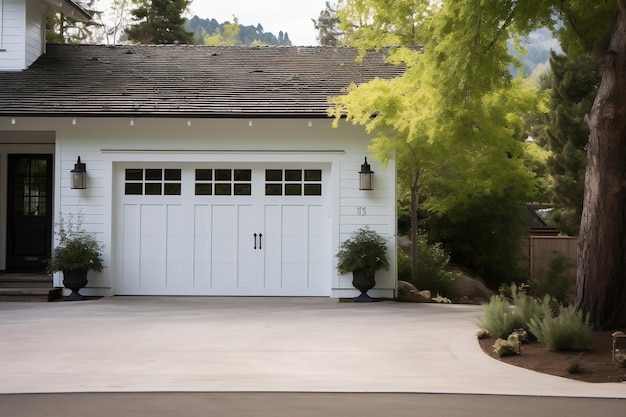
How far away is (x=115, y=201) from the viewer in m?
17.2

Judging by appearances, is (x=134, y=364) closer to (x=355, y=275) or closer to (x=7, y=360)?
(x=7, y=360)

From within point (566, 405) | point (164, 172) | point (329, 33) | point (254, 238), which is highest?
point (329, 33)

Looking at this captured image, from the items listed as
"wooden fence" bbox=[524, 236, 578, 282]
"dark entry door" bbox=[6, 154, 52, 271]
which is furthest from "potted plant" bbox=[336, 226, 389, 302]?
"wooden fence" bbox=[524, 236, 578, 282]

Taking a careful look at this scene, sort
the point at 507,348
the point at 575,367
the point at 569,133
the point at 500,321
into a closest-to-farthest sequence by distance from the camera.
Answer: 1. the point at 575,367
2. the point at 507,348
3. the point at 500,321
4. the point at 569,133

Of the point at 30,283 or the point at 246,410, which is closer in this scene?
the point at 246,410

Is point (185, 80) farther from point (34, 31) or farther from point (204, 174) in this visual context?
point (34, 31)

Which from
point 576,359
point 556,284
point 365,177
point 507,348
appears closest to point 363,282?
point 365,177

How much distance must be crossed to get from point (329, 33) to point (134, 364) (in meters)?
59.8

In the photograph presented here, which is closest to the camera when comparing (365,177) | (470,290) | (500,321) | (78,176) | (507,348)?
(507,348)

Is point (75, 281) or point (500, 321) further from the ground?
point (75, 281)

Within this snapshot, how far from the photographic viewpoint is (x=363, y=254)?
634 inches

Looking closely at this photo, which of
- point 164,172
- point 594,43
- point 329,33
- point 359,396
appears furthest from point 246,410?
point 329,33

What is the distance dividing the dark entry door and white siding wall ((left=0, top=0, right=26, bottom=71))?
6.37 feet

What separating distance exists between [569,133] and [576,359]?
883 inches
